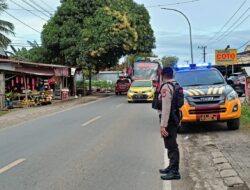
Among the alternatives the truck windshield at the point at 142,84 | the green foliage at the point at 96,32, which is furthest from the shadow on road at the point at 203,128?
the green foliage at the point at 96,32

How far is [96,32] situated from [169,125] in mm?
31412

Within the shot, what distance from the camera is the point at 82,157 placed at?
941 cm

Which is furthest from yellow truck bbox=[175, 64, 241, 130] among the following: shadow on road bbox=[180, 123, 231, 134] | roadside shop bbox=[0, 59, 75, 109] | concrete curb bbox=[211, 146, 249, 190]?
roadside shop bbox=[0, 59, 75, 109]

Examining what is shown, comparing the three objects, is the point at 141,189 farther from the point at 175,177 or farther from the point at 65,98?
→ the point at 65,98

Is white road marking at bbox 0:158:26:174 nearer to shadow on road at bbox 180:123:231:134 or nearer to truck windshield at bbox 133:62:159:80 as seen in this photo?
shadow on road at bbox 180:123:231:134

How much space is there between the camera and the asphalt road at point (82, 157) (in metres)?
7.14

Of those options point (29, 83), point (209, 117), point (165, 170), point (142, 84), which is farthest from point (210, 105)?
point (29, 83)

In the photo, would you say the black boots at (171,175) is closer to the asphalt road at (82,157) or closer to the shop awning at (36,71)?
the asphalt road at (82,157)

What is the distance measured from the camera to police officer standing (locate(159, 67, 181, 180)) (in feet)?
24.0

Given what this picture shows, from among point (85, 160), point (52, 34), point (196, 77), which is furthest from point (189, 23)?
point (85, 160)

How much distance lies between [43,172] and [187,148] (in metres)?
3.94

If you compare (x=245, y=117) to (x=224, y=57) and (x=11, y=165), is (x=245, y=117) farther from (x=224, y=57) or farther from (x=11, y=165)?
(x=224, y=57)

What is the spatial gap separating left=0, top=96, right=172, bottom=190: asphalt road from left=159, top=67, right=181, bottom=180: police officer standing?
332 millimetres

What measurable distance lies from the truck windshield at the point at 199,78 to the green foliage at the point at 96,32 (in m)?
23.8
